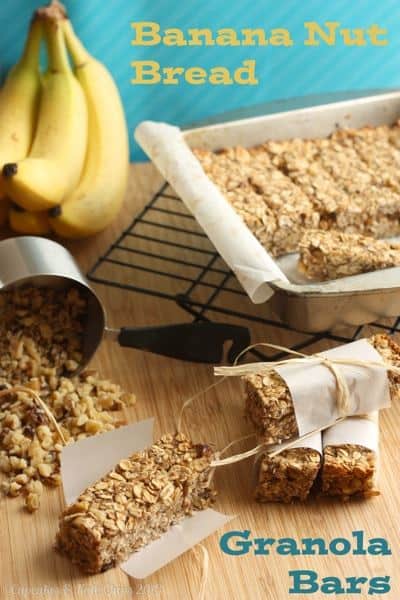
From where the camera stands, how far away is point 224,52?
7.38 feet

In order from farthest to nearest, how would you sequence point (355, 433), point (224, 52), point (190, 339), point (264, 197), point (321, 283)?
point (224, 52), point (264, 197), point (190, 339), point (321, 283), point (355, 433)

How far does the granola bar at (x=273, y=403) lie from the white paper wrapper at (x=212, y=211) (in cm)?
15

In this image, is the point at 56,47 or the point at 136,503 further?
the point at 56,47

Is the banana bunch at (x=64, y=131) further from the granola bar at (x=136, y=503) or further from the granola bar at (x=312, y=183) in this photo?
the granola bar at (x=136, y=503)

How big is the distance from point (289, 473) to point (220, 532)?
13cm

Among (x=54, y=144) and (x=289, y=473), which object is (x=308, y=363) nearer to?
(x=289, y=473)

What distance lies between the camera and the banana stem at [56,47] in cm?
199

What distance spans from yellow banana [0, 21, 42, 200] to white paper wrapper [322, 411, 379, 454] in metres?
0.87

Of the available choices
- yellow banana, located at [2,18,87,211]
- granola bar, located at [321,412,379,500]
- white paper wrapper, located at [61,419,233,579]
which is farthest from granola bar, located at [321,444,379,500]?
yellow banana, located at [2,18,87,211]

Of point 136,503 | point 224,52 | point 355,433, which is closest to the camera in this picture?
point 136,503

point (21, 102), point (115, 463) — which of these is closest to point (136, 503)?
point (115, 463)

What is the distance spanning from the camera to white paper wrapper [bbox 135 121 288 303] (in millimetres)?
1576

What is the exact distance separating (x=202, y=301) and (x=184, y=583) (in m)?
0.68

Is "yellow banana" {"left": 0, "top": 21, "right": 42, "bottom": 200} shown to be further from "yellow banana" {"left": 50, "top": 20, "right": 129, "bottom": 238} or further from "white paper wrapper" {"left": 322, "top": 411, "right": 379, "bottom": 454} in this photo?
"white paper wrapper" {"left": 322, "top": 411, "right": 379, "bottom": 454}
